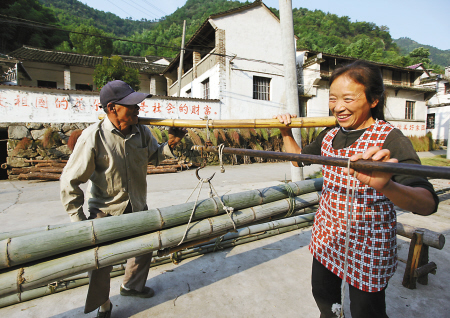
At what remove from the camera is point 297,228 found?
337 centimetres

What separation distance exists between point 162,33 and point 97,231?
38.2 meters

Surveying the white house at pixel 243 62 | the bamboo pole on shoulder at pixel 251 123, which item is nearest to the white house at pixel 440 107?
the white house at pixel 243 62

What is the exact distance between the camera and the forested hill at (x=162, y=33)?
2194 centimetres

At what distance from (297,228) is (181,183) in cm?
410

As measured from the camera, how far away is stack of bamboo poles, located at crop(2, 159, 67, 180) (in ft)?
24.8

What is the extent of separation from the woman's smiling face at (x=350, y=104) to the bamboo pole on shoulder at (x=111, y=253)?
3.70 ft

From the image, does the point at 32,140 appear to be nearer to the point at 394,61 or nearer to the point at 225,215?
the point at 225,215

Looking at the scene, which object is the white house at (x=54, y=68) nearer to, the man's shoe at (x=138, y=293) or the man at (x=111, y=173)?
the man at (x=111, y=173)

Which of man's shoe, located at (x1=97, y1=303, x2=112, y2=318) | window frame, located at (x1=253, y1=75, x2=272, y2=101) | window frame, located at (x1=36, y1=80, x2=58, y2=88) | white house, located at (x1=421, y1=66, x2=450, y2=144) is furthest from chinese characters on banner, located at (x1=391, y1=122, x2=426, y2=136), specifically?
window frame, located at (x1=36, y1=80, x2=58, y2=88)

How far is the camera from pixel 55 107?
898cm

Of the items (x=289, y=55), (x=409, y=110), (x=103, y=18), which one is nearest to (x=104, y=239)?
(x=289, y=55)

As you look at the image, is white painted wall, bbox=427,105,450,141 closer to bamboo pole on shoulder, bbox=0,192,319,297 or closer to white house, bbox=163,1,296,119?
white house, bbox=163,1,296,119

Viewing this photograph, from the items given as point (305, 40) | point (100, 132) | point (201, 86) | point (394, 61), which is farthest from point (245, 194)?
point (394, 61)

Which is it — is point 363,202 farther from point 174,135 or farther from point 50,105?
point 50,105
